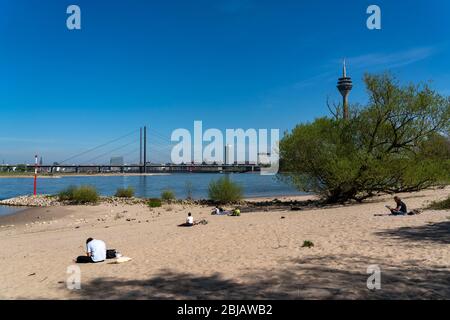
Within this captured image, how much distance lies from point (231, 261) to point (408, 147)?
17.6 metres

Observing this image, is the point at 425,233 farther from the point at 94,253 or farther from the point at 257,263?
the point at 94,253

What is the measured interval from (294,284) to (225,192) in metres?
25.5

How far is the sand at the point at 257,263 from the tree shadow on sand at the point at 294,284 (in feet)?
0.06

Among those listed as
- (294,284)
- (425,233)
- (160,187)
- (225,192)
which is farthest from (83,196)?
(160,187)

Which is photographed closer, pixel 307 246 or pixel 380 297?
pixel 380 297

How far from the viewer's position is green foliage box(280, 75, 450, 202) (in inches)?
883

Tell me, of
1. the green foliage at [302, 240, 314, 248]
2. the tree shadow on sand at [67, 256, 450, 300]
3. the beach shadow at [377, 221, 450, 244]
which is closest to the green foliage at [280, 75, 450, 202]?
the beach shadow at [377, 221, 450, 244]

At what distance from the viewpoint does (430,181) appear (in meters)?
23.9

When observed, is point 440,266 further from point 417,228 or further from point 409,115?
point 409,115

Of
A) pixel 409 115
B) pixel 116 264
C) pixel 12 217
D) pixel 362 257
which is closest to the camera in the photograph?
pixel 362 257

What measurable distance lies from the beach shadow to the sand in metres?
0.02

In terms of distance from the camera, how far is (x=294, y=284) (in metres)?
7.00

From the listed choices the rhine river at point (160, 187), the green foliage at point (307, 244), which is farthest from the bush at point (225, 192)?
the green foliage at point (307, 244)

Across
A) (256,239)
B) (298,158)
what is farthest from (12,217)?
(256,239)
